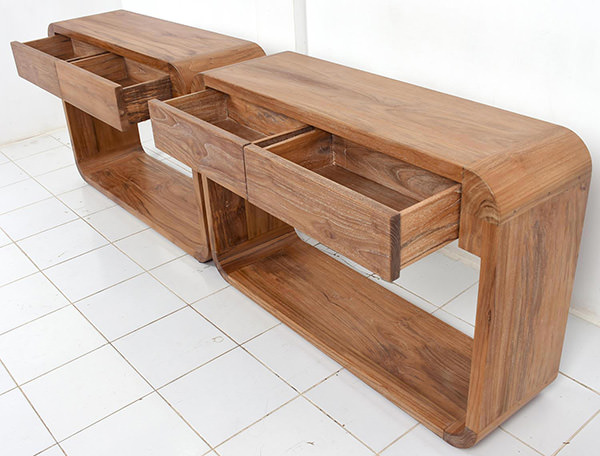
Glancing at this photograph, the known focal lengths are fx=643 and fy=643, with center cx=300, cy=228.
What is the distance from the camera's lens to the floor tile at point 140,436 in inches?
64.6

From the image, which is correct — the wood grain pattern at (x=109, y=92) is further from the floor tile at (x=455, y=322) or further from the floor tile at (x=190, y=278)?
the floor tile at (x=455, y=322)

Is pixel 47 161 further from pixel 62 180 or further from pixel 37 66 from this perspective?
pixel 37 66

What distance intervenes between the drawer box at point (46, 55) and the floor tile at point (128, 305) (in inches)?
35.6

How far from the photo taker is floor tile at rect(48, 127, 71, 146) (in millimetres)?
3648

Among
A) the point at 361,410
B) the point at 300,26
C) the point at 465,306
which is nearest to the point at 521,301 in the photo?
the point at 361,410

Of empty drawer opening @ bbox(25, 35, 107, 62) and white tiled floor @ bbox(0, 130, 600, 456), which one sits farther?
empty drawer opening @ bbox(25, 35, 107, 62)

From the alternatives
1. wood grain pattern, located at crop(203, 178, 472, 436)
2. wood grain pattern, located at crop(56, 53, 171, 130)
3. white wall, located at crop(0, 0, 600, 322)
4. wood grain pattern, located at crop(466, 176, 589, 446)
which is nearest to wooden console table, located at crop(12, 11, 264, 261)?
wood grain pattern, located at crop(56, 53, 171, 130)

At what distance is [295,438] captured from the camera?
1.65 meters

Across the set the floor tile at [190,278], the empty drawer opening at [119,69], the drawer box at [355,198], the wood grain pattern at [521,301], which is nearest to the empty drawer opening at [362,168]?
the drawer box at [355,198]

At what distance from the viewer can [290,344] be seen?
198 cm

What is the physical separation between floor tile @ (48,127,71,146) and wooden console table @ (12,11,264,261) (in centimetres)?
59

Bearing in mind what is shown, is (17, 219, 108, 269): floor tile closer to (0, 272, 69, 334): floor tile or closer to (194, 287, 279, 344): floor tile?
(0, 272, 69, 334): floor tile

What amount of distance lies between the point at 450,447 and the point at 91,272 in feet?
4.74

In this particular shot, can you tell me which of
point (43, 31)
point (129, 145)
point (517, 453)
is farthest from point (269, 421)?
point (43, 31)
